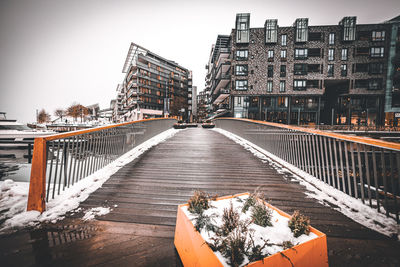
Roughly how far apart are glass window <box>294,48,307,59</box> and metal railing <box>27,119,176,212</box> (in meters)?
33.3

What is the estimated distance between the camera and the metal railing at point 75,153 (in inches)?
95.5

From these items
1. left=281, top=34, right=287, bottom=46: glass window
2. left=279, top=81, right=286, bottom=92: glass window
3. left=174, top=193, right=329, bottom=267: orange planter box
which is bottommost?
left=174, top=193, right=329, bottom=267: orange planter box

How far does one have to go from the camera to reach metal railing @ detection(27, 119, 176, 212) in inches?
95.5

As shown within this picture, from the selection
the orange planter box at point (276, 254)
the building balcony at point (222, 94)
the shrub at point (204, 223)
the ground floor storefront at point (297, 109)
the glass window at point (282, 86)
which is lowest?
the orange planter box at point (276, 254)

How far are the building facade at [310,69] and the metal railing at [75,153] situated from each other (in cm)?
2670

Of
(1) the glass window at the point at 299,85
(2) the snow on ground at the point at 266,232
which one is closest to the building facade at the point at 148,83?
(1) the glass window at the point at 299,85

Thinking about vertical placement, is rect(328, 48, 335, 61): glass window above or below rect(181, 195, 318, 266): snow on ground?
above

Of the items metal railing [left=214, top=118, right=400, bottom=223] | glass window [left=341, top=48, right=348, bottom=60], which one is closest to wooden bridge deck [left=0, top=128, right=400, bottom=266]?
metal railing [left=214, top=118, right=400, bottom=223]

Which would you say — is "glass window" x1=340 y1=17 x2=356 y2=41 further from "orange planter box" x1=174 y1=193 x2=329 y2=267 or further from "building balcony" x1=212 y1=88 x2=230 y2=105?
"orange planter box" x1=174 y1=193 x2=329 y2=267

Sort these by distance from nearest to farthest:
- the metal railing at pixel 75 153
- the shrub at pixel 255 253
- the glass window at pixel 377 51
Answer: the shrub at pixel 255 253, the metal railing at pixel 75 153, the glass window at pixel 377 51

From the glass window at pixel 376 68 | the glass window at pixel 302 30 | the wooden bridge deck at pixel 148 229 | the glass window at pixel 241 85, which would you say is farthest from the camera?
the glass window at pixel 241 85

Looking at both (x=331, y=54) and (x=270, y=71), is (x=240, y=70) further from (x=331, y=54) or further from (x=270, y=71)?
(x=331, y=54)

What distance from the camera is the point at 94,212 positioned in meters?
2.43

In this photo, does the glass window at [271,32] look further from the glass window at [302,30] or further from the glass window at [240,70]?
the glass window at [240,70]
